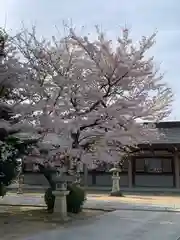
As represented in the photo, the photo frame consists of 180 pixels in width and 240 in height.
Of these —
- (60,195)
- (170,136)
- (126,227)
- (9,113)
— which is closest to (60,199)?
(60,195)

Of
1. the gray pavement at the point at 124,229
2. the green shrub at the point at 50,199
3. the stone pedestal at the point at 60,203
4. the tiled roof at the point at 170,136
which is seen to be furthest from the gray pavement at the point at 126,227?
the tiled roof at the point at 170,136

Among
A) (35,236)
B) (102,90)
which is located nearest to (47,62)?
(102,90)

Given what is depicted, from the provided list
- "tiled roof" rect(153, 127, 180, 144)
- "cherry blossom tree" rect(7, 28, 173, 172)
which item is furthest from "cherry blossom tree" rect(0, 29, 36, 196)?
"tiled roof" rect(153, 127, 180, 144)

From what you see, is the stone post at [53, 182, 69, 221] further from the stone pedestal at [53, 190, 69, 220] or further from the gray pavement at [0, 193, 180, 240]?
the gray pavement at [0, 193, 180, 240]

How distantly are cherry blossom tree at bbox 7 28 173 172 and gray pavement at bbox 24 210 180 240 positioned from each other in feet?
8.49

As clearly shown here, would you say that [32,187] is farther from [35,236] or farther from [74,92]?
[35,236]

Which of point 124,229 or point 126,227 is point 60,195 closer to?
point 126,227

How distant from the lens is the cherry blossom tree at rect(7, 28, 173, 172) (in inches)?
529

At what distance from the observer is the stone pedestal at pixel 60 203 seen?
517 inches

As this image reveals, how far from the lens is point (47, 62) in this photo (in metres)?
14.2

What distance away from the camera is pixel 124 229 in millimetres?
11133

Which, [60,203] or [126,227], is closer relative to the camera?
[126,227]

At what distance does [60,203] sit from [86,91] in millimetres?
3974

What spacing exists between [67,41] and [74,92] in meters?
2.00
